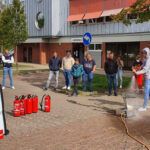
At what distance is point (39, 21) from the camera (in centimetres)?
3120

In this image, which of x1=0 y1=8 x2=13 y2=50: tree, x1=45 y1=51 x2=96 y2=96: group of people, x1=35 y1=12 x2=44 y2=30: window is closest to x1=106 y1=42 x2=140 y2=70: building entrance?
x1=0 y1=8 x2=13 y2=50: tree

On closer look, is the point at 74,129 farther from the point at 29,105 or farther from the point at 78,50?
the point at 78,50

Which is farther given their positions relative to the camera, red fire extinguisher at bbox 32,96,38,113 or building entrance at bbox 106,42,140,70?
building entrance at bbox 106,42,140,70

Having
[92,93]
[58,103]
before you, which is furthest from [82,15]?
[58,103]

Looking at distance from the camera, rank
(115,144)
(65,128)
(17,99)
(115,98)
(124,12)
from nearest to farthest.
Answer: (115,144) < (65,128) < (17,99) < (115,98) < (124,12)

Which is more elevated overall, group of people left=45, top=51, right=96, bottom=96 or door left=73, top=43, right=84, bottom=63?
door left=73, top=43, right=84, bottom=63

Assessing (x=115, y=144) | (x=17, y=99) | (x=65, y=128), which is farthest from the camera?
(x=17, y=99)

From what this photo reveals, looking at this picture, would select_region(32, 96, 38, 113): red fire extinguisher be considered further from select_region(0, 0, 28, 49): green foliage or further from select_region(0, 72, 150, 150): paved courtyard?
select_region(0, 0, 28, 49): green foliage

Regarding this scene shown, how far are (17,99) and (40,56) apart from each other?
24971 mm

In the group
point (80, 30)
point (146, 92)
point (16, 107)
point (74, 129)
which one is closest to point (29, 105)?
point (16, 107)

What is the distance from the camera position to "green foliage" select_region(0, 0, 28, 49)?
21.7m

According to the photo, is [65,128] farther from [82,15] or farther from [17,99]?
[82,15]

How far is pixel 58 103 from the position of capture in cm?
938

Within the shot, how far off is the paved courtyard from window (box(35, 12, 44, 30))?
75.4 ft
